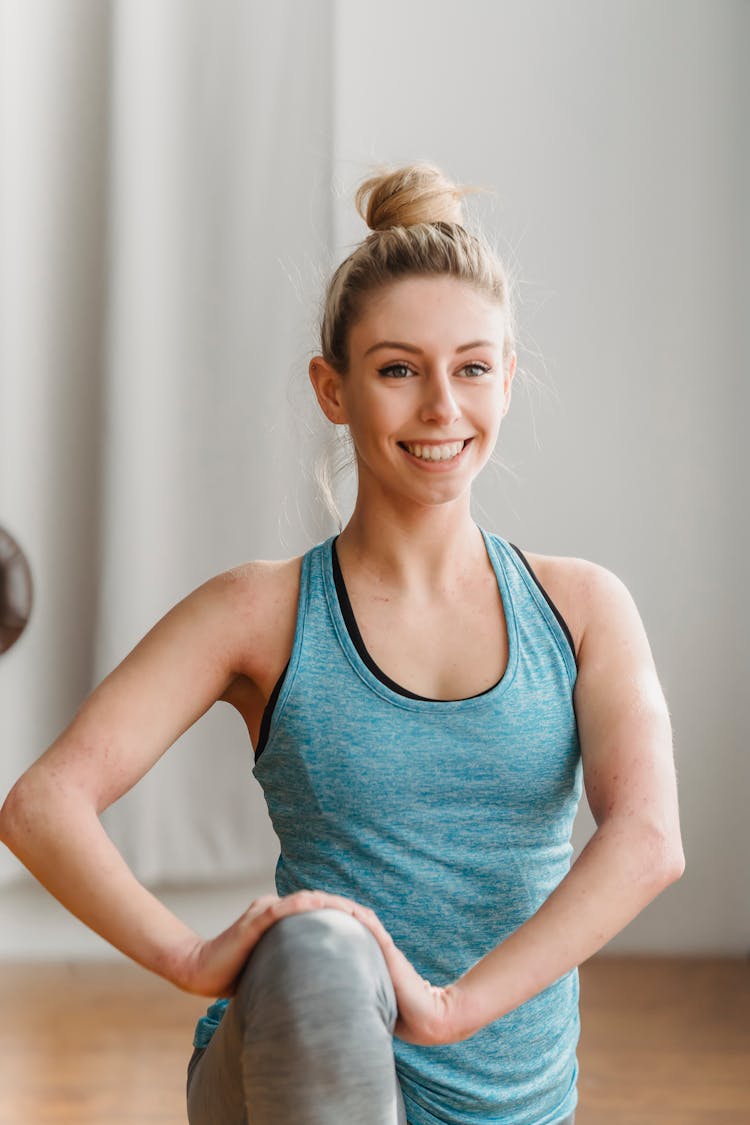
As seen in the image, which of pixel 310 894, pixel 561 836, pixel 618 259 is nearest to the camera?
pixel 310 894

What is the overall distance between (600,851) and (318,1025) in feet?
0.89

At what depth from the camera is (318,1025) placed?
2.74 feet

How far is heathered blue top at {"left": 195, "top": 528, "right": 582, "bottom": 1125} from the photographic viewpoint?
1099mm

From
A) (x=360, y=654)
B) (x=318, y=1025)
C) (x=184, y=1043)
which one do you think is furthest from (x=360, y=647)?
(x=184, y=1043)

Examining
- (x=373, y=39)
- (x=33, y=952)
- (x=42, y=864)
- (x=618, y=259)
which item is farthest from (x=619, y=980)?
(x=373, y=39)

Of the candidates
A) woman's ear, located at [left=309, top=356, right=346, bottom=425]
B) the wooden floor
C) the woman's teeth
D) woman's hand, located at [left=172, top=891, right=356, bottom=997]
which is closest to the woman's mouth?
the woman's teeth

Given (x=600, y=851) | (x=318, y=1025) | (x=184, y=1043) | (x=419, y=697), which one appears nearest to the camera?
(x=318, y=1025)

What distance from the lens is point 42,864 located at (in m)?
1.06

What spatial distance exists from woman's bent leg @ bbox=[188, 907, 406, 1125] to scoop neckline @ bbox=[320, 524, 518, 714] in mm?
245

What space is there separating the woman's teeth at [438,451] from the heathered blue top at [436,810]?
0.49ft

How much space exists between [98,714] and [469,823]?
309 millimetres

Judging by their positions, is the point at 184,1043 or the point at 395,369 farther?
the point at 184,1043

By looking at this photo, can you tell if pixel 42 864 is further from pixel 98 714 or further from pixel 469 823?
pixel 469 823

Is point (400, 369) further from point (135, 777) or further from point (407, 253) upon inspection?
point (135, 777)
